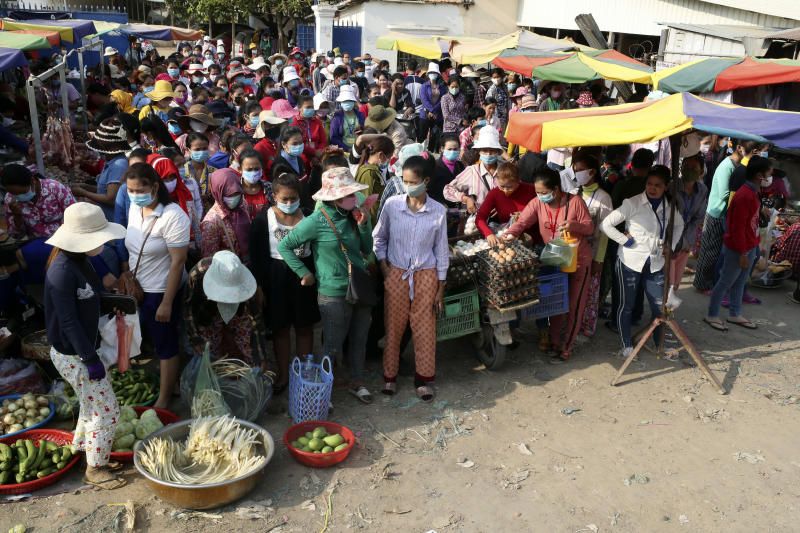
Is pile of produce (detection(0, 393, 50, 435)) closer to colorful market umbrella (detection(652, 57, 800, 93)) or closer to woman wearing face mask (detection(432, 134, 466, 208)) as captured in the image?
woman wearing face mask (detection(432, 134, 466, 208))

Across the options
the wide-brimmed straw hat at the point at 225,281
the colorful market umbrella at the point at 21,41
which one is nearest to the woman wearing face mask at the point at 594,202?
the wide-brimmed straw hat at the point at 225,281

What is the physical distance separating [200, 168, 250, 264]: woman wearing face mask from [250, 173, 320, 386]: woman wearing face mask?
28cm

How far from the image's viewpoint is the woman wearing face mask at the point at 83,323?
3883 millimetres

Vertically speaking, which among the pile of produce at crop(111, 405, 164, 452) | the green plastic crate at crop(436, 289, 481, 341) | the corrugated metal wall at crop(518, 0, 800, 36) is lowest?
the pile of produce at crop(111, 405, 164, 452)

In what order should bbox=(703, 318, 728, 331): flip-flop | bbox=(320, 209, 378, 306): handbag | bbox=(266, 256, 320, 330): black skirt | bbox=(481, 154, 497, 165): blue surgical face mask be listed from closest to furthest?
bbox=(320, 209, 378, 306): handbag, bbox=(266, 256, 320, 330): black skirt, bbox=(481, 154, 497, 165): blue surgical face mask, bbox=(703, 318, 728, 331): flip-flop

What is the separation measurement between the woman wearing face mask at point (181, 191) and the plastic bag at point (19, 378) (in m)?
1.62

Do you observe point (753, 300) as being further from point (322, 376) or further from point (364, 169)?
point (322, 376)

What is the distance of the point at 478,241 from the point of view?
598 centimetres

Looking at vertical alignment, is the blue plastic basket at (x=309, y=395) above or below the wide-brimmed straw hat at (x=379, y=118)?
below

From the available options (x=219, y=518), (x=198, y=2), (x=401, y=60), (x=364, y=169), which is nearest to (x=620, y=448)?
(x=219, y=518)

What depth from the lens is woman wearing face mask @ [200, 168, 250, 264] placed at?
5418mm

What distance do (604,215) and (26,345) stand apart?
518cm

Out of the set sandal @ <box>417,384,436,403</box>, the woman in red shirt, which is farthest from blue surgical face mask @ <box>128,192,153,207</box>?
→ the woman in red shirt

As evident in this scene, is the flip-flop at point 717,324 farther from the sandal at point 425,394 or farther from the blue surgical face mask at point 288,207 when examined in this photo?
the blue surgical face mask at point 288,207
